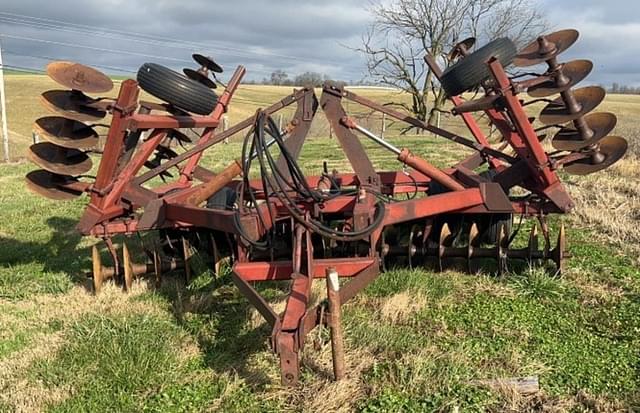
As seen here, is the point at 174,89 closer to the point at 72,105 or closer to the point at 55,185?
the point at 72,105

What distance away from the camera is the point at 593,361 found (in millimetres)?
3516

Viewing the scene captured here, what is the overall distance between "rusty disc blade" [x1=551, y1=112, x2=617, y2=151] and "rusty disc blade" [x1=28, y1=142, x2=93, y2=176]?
3828 millimetres

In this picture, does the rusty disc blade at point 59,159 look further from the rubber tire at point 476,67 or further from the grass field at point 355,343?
the rubber tire at point 476,67

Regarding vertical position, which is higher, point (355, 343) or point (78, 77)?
point (78, 77)

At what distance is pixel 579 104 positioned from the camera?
15.1 feet

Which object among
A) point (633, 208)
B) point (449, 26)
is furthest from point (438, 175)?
point (449, 26)

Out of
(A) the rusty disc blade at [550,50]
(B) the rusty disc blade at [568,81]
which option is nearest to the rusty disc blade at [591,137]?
(B) the rusty disc blade at [568,81]

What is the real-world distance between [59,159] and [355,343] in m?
2.73

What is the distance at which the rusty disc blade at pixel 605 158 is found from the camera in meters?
4.72

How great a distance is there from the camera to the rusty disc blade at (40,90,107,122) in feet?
14.0

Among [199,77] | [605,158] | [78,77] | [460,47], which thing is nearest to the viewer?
[78,77]

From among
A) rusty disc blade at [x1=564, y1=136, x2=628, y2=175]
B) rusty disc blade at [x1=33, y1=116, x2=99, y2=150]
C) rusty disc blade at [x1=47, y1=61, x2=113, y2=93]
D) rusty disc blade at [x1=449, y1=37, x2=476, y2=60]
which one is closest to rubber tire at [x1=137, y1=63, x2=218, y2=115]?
rusty disc blade at [x1=47, y1=61, x2=113, y2=93]

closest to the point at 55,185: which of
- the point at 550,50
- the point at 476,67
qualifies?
the point at 476,67

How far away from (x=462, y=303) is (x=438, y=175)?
1.03 metres
